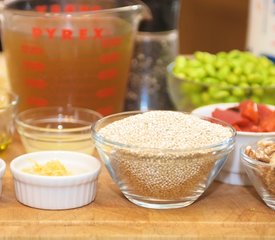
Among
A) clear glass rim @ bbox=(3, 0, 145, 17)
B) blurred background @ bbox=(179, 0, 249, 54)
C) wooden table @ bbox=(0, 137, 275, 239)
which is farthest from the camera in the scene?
blurred background @ bbox=(179, 0, 249, 54)

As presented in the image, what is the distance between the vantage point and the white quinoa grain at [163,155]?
0.99m

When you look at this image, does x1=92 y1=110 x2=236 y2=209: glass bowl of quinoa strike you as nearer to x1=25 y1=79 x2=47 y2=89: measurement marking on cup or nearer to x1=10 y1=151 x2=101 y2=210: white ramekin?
x1=10 y1=151 x2=101 y2=210: white ramekin

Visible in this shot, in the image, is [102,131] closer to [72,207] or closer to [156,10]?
[72,207]

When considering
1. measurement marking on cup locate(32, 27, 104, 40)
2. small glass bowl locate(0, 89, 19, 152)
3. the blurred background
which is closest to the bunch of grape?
measurement marking on cup locate(32, 27, 104, 40)

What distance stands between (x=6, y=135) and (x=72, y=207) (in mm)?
265

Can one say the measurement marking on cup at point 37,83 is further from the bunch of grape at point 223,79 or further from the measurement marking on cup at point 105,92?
the bunch of grape at point 223,79

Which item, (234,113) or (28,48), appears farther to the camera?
(28,48)

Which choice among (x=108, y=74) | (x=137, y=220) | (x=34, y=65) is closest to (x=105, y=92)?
(x=108, y=74)

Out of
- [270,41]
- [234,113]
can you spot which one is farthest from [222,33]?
[234,113]

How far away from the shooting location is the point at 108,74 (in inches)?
53.1

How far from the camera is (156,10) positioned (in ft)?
4.92

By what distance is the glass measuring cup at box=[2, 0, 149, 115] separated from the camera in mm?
1308

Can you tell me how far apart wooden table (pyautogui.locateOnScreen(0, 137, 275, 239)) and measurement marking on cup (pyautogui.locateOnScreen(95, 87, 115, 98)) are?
1.00ft

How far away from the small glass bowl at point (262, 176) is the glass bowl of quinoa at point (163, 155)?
32 millimetres
